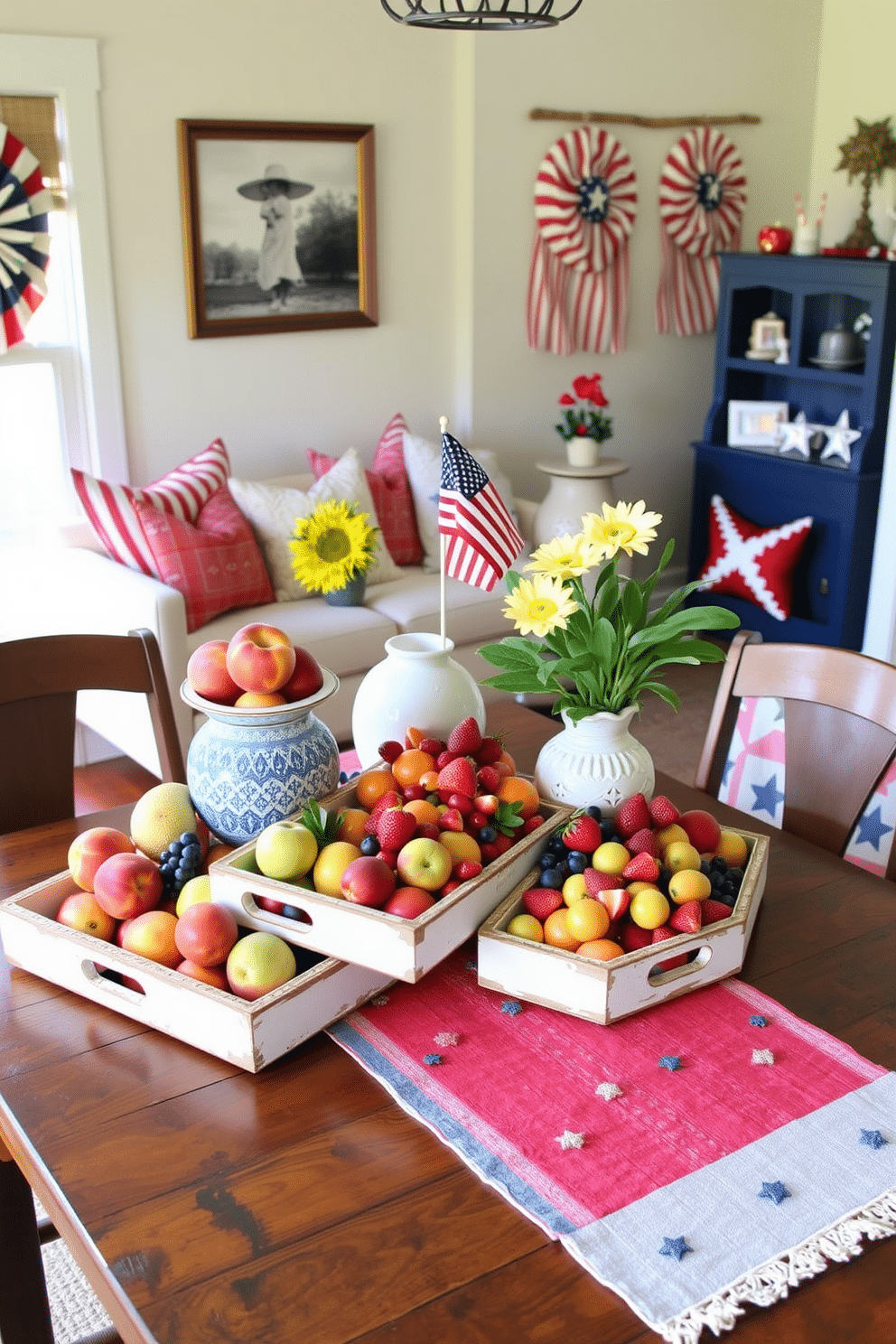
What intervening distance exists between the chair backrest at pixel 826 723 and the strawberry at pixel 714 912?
1.66ft

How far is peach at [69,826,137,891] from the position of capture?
5.07ft

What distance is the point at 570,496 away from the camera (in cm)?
457

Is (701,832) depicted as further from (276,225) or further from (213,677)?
(276,225)

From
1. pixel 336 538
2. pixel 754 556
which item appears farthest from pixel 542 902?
pixel 754 556

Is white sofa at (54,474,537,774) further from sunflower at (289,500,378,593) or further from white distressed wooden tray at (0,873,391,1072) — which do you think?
white distressed wooden tray at (0,873,391,1072)

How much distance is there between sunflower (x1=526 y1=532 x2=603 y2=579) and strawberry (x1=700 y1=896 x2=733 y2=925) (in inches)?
17.6

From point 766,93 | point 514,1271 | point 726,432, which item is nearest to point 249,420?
point 726,432

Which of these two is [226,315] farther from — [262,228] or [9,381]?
[9,381]

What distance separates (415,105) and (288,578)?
1834 mm

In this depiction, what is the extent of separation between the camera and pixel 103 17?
3750 millimetres

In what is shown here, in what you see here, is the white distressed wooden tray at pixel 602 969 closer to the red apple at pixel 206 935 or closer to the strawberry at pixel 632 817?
the strawberry at pixel 632 817

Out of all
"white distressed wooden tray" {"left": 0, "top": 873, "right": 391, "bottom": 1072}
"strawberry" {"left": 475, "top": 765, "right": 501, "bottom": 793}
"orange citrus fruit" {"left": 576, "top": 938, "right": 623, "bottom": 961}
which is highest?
"strawberry" {"left": 475, "top": 765, "right": 501, "bottom": 793}

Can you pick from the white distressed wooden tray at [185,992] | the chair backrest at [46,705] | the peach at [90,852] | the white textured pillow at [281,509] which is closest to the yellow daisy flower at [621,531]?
the white distressed wooden tray at [185,992]

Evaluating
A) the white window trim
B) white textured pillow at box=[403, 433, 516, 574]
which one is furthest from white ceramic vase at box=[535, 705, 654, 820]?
the white window trim
